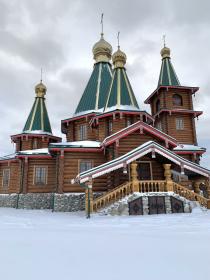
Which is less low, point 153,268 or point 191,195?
point 191,195

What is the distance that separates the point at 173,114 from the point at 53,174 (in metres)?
13.3

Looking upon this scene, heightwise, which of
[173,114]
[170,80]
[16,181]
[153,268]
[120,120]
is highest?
[170,80]

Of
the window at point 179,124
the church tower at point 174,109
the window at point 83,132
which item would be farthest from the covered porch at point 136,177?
the window at point 179,124

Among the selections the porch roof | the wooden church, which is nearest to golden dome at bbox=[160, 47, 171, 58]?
the wooden church

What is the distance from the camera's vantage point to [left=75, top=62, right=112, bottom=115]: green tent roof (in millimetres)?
22875

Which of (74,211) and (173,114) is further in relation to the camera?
(173,114)

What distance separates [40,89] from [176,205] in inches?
834

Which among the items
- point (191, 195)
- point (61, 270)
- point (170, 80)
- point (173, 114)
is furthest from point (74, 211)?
point (170, 80)

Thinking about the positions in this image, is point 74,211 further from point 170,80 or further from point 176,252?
point 170,80

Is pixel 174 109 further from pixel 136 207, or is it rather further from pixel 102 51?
pixel 136 207

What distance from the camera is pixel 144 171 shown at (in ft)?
51.3

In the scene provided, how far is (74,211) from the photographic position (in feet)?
51.7

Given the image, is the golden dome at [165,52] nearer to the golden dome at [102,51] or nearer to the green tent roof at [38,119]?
the golden dome at [102,51]

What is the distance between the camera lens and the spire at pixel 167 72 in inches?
997
